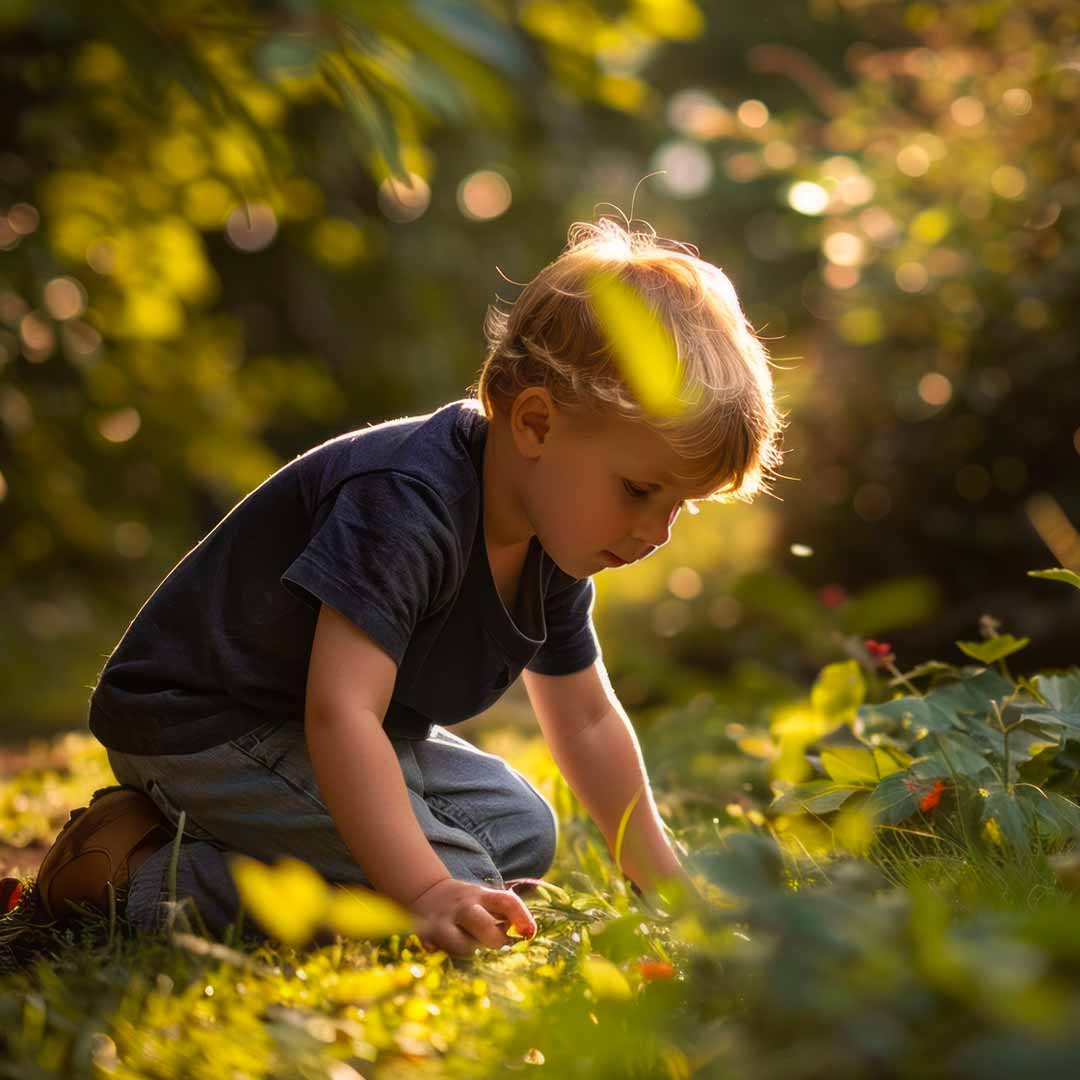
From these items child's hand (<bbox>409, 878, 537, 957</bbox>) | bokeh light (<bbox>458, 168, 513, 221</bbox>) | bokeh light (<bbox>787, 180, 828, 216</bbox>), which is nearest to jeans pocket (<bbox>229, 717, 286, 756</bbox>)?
child's hand (<bbox>409, 878, 537, 957</bbox>)

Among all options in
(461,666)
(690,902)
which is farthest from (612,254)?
(690,902)

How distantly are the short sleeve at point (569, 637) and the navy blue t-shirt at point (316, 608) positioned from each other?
14 cm

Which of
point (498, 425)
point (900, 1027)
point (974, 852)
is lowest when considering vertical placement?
point (974, 852)

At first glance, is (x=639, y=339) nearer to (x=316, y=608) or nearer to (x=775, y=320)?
(x=316, y=608)

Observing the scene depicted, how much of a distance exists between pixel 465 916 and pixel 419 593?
0.49m

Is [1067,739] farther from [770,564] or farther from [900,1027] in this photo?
[770,564]

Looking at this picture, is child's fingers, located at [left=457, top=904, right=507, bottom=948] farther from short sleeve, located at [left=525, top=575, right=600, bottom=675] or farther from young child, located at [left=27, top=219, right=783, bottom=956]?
short sleeve, located at [left=525, top=575, right=600, bottom=675]

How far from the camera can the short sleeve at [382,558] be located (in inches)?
74.3

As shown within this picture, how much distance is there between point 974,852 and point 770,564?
132 inches

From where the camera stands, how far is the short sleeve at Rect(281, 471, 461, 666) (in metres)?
1.89

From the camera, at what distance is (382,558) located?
75.9 inches

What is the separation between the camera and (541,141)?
9539 millimetres

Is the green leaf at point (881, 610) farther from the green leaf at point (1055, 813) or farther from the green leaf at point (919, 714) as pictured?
the green leaf at point (1055, 813)

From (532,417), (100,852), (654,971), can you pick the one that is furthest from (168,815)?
(654,971)
